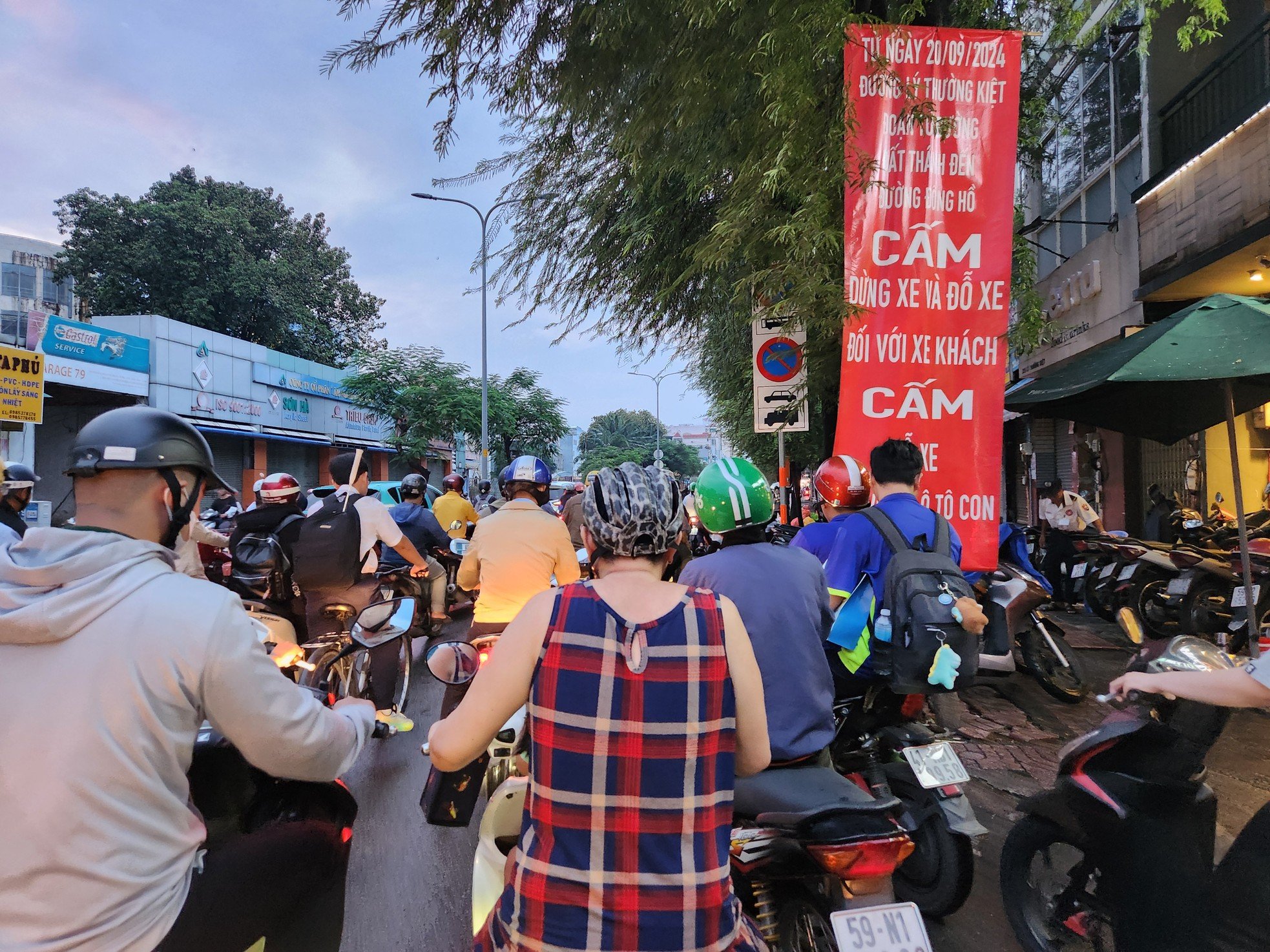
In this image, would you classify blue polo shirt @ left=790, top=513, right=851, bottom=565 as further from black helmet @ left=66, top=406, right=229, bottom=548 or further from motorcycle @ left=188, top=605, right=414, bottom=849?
black helmet @ left=66, top=406, right=229, bottom=548

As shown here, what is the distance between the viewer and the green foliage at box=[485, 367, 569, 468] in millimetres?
31781

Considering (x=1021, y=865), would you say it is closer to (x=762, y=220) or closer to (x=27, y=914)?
(x=27, y=914)

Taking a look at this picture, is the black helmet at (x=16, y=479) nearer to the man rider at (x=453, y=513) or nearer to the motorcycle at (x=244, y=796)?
the man rider at (x=453, y=513)

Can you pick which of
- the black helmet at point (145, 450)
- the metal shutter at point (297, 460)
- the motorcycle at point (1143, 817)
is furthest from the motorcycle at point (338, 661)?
the metal shutter at point (297, 460)

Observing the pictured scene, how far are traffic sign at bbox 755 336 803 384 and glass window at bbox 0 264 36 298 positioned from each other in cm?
3877

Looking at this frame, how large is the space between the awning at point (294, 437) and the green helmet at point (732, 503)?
27701 millimetres

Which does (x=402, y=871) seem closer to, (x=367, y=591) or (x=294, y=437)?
(x=367, y=591)

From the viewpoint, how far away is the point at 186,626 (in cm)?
144

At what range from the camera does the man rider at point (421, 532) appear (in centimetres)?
824

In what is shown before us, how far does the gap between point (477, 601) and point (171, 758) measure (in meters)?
2.83

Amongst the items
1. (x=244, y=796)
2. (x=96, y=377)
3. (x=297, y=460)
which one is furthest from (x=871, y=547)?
(x=297, y=460)

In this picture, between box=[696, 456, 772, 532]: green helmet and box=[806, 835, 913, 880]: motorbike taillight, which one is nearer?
box=[806, 835, 913, 880]: motorbike taillight

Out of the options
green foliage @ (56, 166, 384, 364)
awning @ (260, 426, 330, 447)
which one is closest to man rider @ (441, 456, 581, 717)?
awning @ (260, 426, 330, 447)

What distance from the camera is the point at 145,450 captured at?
62.5 inches
